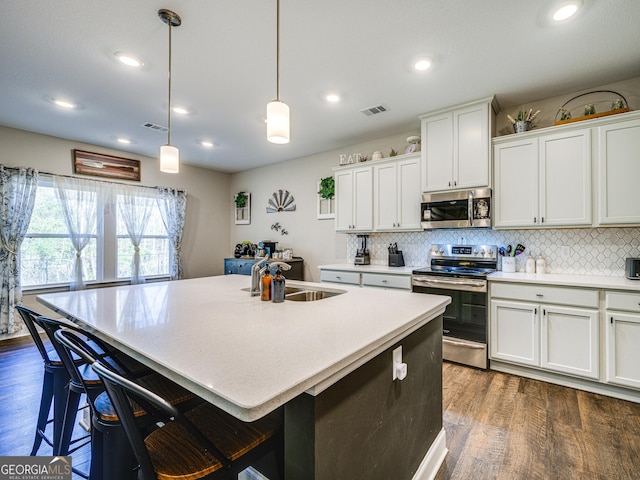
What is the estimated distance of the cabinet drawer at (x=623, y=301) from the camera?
232cm

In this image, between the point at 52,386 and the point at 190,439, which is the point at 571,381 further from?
the point at 52,386

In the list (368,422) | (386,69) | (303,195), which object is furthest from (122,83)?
(368,422)

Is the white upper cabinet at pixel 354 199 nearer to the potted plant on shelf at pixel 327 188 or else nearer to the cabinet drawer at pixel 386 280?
the potted plant on shelf at pixel 327 188

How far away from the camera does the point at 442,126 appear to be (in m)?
3.32

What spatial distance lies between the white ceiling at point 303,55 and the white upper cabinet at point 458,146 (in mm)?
147

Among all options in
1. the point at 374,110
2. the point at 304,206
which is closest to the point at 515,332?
the point at 374,110

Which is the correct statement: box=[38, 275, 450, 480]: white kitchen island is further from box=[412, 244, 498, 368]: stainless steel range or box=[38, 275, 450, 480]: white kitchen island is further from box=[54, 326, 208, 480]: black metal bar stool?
box=[412, 244, 498, 368]: stainless steel range

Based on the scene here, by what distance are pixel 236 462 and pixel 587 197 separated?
10.7 feet

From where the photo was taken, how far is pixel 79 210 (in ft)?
14.6

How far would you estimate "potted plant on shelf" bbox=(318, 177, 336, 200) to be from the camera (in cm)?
473

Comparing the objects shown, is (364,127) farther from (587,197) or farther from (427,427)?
(427,427)

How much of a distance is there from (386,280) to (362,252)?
90 cm

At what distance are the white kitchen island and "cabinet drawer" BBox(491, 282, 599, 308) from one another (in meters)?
1.45

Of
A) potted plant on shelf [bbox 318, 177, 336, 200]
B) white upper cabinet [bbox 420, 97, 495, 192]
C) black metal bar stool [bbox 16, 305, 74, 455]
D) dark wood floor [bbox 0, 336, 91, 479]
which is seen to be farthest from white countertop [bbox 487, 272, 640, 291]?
dark wood floor [bbox 0, 336, 91, 479]
